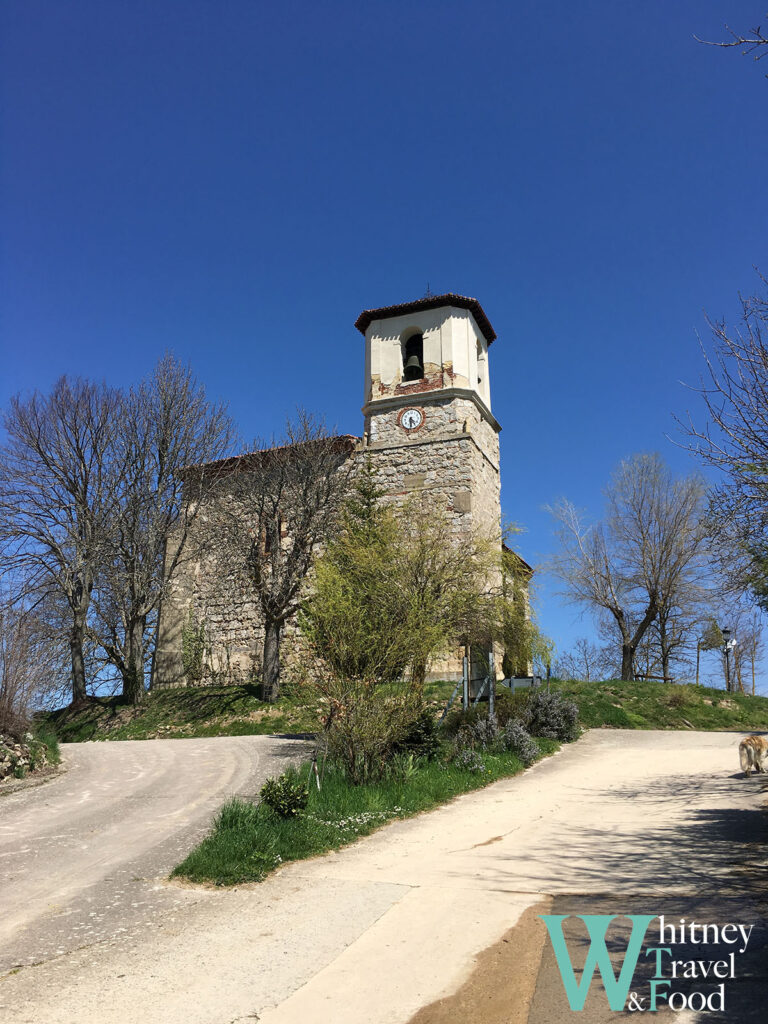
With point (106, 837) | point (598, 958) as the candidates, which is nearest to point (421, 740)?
point (106, 837)

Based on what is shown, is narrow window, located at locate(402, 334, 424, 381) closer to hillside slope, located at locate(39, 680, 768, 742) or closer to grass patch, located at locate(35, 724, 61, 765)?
hillside slope, located at locate(39, 680, 768, 742)

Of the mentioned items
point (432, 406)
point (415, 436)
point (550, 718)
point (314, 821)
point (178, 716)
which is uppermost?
point (432, 406)

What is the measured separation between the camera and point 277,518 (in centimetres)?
2128

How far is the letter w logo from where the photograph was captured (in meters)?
3.80

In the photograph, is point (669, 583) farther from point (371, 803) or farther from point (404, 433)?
point (371, 803)

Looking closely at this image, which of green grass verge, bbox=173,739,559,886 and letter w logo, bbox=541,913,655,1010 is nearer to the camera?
letter w logo, bbox=541,913,655,1010

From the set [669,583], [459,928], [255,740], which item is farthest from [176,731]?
[669,583]

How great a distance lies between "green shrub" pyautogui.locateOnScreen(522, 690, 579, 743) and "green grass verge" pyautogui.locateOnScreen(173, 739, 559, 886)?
4827 mm

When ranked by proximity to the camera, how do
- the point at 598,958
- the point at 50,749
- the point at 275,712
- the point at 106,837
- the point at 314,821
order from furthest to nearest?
the point at 275,712 < the point at 50,749 < the point at 314,821 < the point at 106,837 < the point at 598,958

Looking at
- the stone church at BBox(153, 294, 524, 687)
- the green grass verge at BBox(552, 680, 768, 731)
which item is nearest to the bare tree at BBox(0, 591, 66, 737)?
the stone church at BBox(153, 294, 524, 687)

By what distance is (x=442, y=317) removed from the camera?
23.1m

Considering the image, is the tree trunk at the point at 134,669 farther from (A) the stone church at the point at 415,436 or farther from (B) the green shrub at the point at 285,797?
(B) the green shrub at the point at 285,797

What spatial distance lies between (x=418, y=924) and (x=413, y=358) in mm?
20494

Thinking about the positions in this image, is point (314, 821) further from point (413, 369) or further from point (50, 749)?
point (413, 369)
